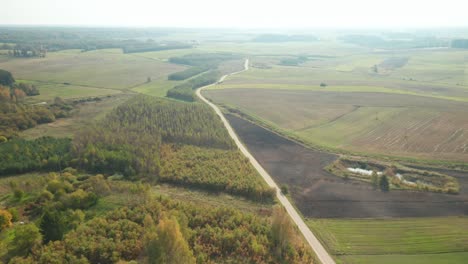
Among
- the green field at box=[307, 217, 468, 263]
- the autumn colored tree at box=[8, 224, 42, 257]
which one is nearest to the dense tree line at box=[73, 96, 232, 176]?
the autumn colored tree at box=[8, 224, 42, 257]

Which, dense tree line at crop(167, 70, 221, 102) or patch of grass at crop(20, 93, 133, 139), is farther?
dense tree line at crop(167, 70, 221, 102)

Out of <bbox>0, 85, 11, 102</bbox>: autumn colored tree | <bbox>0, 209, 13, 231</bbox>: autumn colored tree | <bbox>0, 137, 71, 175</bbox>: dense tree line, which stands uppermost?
<bbox>0, 85, 11, 102</bbox>: autumn colored tree

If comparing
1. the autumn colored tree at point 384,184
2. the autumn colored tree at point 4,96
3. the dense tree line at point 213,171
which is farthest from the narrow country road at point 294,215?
the autumn colored tree at point 4,96

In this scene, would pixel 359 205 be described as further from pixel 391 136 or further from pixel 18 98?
pixel 18 98

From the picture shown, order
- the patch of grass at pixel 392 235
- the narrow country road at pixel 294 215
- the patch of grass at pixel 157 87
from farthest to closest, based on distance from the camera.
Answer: the patch of grass at pixel 157 87 < the patch of grass at pixel 392 235 < the narrow country road at pixel 294 215

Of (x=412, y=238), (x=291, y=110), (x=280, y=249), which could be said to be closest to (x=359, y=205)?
(x=412, y=238)

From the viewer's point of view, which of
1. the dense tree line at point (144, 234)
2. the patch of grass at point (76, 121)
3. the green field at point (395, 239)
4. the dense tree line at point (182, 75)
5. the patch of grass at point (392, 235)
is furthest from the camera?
the dense tree line at point (182, 75)

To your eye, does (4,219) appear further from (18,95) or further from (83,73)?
(83,73)

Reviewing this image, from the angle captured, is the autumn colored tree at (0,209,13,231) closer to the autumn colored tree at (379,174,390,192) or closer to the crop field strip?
the autumn colored tree at (379,174,390,192)

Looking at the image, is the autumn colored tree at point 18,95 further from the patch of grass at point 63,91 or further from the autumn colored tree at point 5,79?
the autumn colored tree at point 5,79
